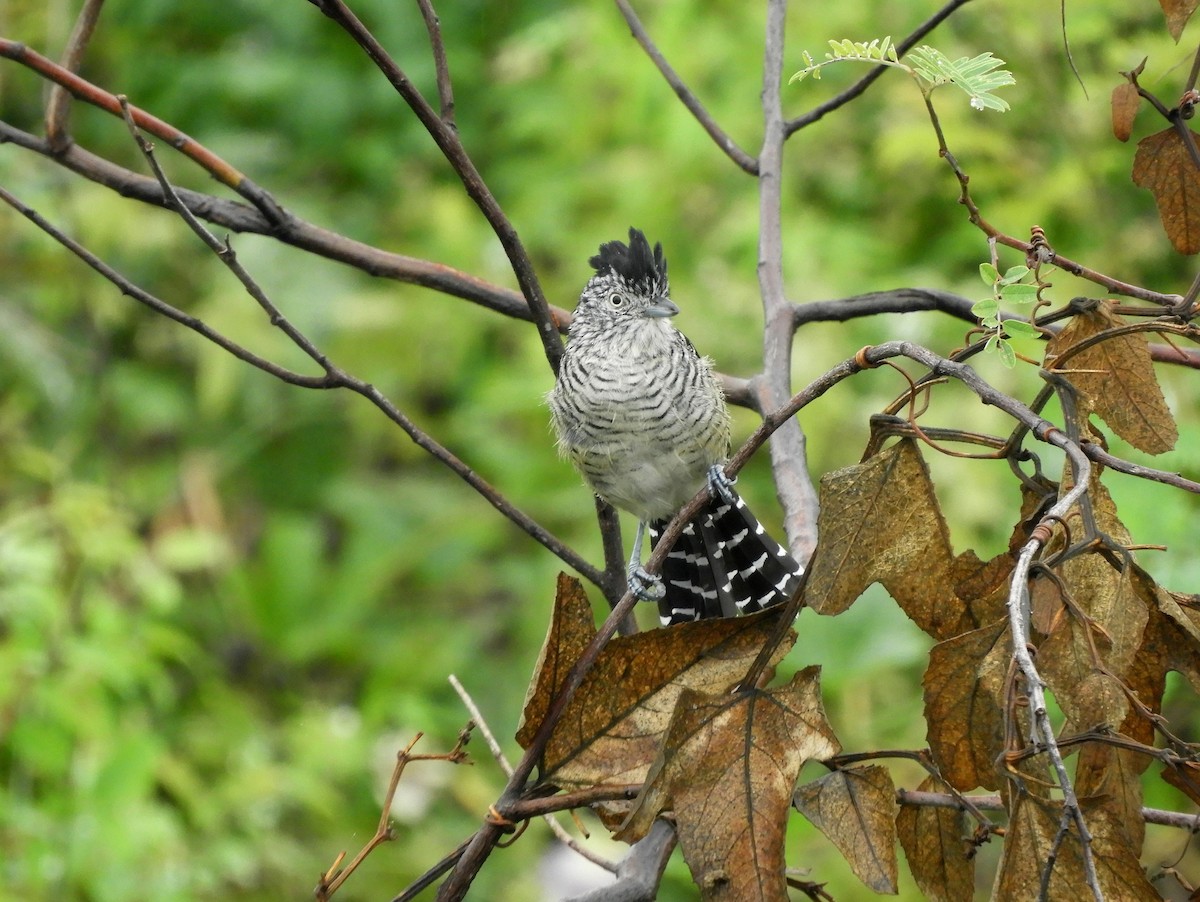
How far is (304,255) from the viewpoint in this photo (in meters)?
6.38

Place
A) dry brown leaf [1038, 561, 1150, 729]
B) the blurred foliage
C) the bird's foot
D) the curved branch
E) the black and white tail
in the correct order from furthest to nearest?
1. the blurred foliage
2. the black and white tail
3. the curved branch
4. the bird's foot
5. dry brown leaf [1038, 561, 1150, 729]

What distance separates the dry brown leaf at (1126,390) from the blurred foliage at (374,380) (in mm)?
2623

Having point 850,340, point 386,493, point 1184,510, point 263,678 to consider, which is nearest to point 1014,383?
point 850,340

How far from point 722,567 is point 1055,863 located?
1.92 m

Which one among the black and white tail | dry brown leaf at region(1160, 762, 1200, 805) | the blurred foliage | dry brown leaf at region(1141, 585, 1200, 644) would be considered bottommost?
dry brown leaf at region(1160, 762, 1200, 805)

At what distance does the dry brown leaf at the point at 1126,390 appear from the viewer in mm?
1348

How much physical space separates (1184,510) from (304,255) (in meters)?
4.55

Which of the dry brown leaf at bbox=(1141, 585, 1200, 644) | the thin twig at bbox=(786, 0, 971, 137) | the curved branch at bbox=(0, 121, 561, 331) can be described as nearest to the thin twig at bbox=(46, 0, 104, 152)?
the curved branch at bbox=(0, 121, 561, 331)

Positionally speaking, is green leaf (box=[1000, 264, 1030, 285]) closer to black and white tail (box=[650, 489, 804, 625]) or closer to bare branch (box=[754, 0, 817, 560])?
bare branch (box=[754, 0, 817, 560])

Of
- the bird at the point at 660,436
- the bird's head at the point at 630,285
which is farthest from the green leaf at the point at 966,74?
the bird's head at the point at 630,285

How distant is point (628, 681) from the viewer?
4.73 feet

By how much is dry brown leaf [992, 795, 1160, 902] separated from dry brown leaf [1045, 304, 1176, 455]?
0.41 meters

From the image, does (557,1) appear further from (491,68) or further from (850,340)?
(850,340)

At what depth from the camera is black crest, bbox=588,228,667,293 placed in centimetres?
320
